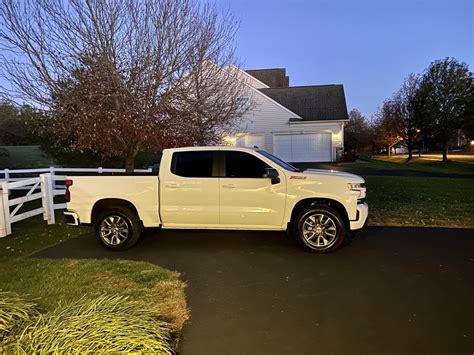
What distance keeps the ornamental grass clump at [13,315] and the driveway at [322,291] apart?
1483 millimetres

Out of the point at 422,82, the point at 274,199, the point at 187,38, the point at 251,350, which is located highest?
the point at 422,82

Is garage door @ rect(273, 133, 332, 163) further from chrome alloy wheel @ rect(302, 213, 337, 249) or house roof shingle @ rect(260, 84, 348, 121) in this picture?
chrome alloy wheel @ rect(302, 213, 337, 249)

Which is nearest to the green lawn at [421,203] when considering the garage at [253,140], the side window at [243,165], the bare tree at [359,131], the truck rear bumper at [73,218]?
the side window at [243,165]

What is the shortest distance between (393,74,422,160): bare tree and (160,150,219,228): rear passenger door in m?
32.9

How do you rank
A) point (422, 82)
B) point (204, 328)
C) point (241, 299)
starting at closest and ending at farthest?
point (204, 328) < point (241, 299) < point (422, 82)

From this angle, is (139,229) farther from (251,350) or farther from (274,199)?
(251,350)

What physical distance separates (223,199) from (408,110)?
33704mm

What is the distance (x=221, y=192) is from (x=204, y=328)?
3147 mm

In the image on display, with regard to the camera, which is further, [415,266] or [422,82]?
[422,82]

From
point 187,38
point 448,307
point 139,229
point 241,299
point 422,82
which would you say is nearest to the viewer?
point 448,307

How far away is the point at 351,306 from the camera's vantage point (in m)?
4.38

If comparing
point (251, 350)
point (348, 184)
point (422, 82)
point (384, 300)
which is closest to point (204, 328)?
point (251, 350)

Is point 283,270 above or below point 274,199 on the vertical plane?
below

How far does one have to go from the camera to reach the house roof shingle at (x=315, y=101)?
2928 cm
